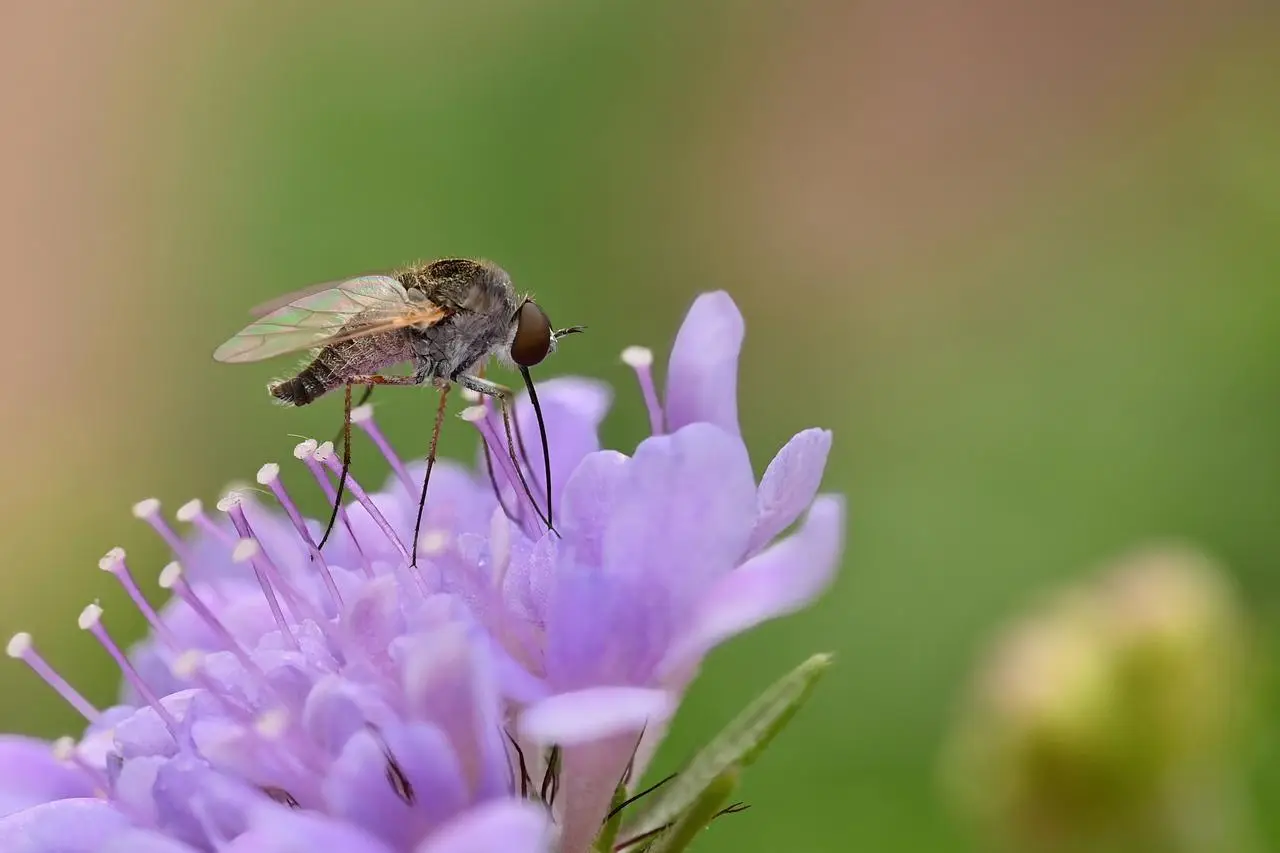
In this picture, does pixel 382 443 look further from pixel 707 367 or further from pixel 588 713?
pixel 588 713

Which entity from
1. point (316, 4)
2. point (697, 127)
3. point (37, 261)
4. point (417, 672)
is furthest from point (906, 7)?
point (417, 672)

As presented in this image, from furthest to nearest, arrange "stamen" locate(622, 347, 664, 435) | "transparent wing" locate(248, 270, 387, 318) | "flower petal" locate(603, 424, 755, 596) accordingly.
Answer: "transparent wing" locate(248, 270, 387, 318), "stamen" locate(622, 347, 664, 435), "flower petal" locate(603, 424, 755, 596)

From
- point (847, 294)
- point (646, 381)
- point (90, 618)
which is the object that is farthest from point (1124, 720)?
point (847, 294)

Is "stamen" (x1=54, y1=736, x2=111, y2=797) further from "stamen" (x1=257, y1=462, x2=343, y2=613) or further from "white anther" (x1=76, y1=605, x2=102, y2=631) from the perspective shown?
"stamen" (x1=257, y1=462, x2=343, y2=613)

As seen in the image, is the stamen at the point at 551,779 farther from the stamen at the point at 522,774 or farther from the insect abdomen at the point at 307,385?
the insect abdomen at the point at 307,385

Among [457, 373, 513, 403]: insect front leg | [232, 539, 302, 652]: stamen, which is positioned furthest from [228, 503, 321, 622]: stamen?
[457, 373, 513, 403]: insect front leg

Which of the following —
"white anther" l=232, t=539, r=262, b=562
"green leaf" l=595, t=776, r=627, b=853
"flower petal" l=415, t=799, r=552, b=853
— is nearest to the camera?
"flower petal" l=415, t=799, r=552, b=853

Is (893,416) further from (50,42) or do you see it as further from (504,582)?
(50,42)
